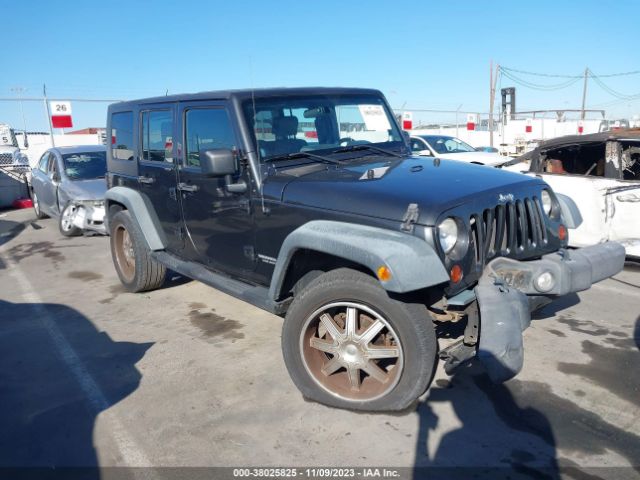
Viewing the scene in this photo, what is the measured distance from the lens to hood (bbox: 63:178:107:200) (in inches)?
346

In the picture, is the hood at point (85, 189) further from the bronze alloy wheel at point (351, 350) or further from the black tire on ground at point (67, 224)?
the bronze alloy wheel at point (351, 350)

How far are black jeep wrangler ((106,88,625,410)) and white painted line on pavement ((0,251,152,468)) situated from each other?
3.48ft

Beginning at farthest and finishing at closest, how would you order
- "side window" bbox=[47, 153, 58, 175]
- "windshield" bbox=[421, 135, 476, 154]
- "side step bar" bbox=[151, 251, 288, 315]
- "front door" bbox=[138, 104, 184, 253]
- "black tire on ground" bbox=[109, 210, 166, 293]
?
"windshield" bbox=[421, 135, 476, 154] → "side window" bbox=[47, 153, 58, 175] → "black tire on ground" bbox=[109, 210, 166, 293] → "front door" bbox=[138, 104, 184, 253] → "side step bar" bbox=[151, 251, 288, 315]

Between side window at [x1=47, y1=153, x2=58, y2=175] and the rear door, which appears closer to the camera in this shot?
the rear door

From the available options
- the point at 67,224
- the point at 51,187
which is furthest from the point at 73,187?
the point at 51,187

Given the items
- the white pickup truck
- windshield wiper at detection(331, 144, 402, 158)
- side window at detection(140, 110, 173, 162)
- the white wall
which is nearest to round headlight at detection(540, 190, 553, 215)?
windshield wiper at detection(331, 144, 402, 158)

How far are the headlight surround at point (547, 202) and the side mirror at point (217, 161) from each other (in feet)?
7.35

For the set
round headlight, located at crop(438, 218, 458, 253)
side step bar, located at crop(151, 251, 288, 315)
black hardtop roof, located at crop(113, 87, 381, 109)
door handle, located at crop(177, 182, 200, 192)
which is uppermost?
black hardtop roof, located at crop(113, 87, 381, 109)

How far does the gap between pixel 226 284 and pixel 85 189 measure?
5988 mm

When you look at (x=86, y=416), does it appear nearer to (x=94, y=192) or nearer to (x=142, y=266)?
(x=142, y=266)

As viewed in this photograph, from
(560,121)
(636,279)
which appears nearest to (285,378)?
→ (636,279)

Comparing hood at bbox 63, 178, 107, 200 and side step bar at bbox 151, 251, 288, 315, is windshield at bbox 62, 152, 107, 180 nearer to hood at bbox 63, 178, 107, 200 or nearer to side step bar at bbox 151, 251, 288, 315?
hood at bbox 63, 178, 107, 200

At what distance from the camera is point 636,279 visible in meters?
5.79

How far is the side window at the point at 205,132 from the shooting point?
13.1ft
